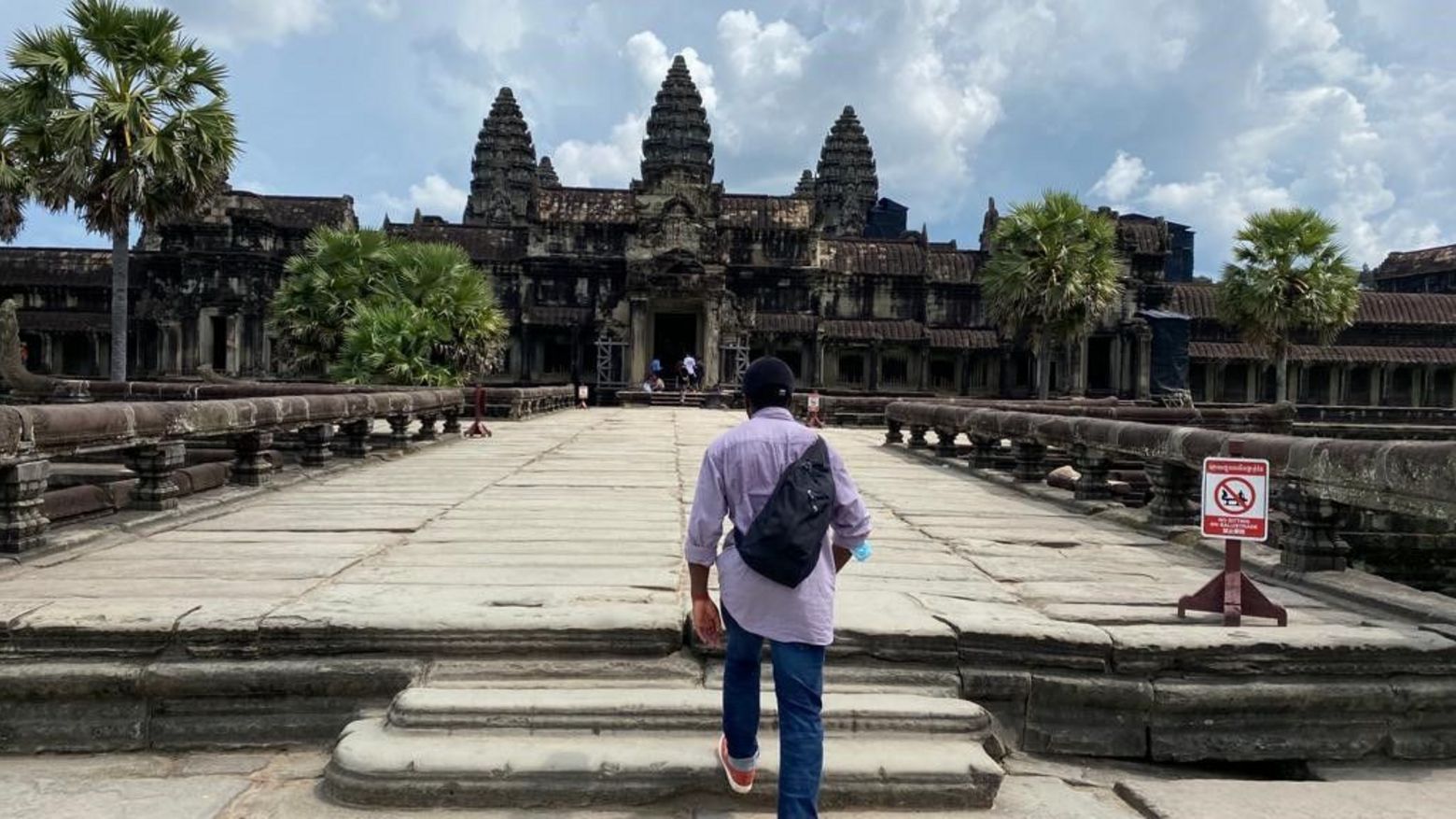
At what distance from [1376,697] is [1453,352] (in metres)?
47.5

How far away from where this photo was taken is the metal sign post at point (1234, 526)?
4.37 meters

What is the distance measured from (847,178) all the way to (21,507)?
203 ft

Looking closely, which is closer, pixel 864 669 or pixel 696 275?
pixel 864 669

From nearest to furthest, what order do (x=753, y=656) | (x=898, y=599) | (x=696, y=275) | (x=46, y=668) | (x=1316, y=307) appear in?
(x=753, y=656) → (x=46, y=668) → (x=898, y=599) → (x=1316, y=307) → (x=696, y=275)

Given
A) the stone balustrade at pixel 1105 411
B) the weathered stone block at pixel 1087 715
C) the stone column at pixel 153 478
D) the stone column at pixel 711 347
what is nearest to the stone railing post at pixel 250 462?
the stone column at pixel 153 478

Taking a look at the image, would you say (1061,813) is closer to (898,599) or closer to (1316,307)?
(898,599)

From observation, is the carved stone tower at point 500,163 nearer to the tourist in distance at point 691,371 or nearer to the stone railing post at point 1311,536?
the tourist in distance at point 691,371

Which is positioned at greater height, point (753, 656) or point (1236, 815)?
point (753, 656)

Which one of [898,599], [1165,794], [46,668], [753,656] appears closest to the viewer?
[753,656]

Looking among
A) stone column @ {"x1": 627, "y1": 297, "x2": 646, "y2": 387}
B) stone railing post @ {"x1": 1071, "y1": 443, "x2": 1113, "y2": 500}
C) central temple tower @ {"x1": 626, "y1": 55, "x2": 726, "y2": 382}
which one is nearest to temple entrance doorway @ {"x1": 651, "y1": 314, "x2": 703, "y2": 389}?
central temple tower @ {"x1": 626, "y1": 55, "x2": 726, "y2": 382}

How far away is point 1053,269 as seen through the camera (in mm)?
26672

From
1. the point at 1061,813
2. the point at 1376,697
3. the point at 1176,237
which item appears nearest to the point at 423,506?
the point at 1061,813

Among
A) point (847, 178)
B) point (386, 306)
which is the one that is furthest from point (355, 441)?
point (847, 178)

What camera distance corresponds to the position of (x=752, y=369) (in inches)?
130
